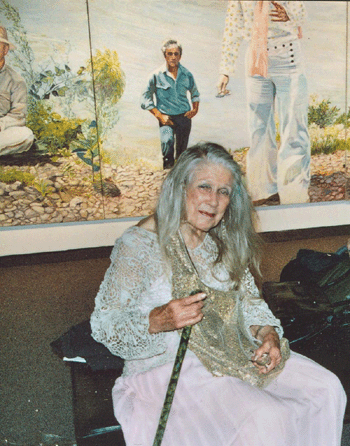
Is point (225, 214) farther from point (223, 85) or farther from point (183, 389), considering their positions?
point (223, 85)

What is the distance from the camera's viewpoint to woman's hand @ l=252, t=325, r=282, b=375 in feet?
6.27

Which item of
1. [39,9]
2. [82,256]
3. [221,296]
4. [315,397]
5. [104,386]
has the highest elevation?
[39,9]

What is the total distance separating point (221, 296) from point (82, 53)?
497 centimetres

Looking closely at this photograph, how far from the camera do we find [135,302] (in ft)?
6.30

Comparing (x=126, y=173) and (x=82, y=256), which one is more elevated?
(x=126, y=173)

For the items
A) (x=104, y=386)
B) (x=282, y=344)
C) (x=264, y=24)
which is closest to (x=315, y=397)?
(x=282, y=344)

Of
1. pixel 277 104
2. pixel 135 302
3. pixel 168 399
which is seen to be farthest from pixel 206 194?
pixel 277 104

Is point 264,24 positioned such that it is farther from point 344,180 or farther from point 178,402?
point 178,402

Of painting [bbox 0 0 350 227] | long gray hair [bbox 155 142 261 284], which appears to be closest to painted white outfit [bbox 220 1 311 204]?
painting [bbox 0 0 350 227]

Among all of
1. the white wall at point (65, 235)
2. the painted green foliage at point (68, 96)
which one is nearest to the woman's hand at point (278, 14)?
the painted green foliage at point (68, 96)

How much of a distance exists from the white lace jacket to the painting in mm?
4414

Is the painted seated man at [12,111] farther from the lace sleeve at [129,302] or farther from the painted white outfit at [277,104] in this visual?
the lace sleeve at [129,302]

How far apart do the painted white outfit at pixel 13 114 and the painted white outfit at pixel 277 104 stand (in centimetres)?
261

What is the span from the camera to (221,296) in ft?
6.71
